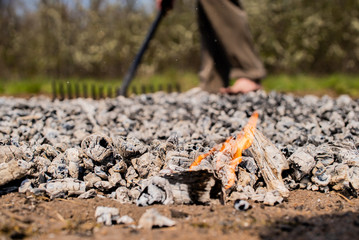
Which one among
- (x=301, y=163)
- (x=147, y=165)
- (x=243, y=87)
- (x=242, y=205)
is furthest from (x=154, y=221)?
(x=243, y=87)

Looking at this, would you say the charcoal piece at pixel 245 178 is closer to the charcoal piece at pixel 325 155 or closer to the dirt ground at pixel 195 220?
the dirt ground at pixel 195 220

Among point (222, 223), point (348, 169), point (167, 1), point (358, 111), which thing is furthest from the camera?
point (167, 1)

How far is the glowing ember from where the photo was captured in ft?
5.85

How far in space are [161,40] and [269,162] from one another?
7736 millimetres

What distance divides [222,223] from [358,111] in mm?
2166

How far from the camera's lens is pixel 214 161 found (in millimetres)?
1839

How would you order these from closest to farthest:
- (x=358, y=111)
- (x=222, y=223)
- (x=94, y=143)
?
(x=222, y=223) → (x=94, y=143) → (x=358, y=111)

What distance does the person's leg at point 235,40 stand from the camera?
4.09 meters

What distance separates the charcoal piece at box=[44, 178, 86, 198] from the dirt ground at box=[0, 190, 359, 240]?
0.05m

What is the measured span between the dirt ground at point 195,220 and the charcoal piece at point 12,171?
0.08 m

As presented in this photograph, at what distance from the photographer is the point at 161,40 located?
9180mm

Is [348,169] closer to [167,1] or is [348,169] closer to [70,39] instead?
[167,1]

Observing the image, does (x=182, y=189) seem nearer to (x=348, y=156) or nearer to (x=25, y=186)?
(x=25, y=186)

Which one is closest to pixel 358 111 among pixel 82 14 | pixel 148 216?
pixel 148 216
